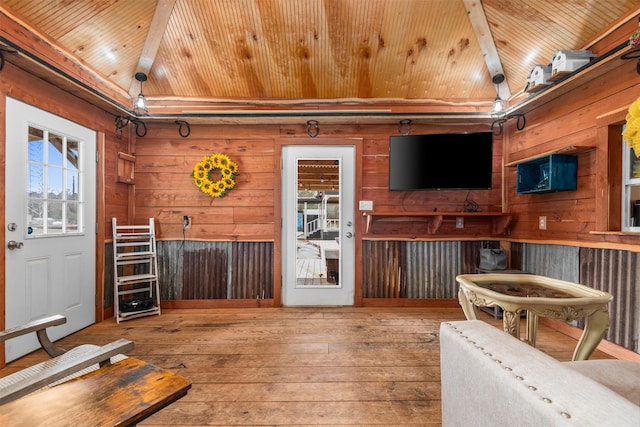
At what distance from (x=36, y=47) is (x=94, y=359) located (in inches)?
107

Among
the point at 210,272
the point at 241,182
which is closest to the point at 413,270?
the point at 241,182

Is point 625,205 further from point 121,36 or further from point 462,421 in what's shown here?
point 121,36

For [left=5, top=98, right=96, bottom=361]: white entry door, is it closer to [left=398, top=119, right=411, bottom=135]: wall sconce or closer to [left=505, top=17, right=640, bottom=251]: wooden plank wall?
[left=398, top=119, right=411, bottom=135]: wall sconce

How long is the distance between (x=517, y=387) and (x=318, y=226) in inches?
119

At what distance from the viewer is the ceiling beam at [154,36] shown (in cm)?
276

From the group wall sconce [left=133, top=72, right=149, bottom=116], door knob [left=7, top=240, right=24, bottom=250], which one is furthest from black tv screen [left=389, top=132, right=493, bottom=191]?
door knob [left=7, top=240, right=24, bottom=250]

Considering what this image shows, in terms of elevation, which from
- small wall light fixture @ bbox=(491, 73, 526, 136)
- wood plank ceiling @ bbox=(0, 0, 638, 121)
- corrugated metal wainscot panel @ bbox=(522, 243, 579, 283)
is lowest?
corrugated metal wainscot panel @ bbox=(522, 243, 579, 283)

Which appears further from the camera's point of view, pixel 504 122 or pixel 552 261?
pixel 504 122

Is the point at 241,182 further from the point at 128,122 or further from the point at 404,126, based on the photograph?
the point at 404,126

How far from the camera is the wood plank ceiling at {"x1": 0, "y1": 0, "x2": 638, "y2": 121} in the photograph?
99.3 inches

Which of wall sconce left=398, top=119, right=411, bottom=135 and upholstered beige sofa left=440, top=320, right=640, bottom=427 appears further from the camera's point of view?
wall sconce left=398, top=119, right=411, bottom=135

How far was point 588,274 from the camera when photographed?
8.16ft

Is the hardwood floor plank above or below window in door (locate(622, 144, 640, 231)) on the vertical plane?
below

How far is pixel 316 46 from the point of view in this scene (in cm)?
302
